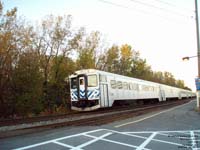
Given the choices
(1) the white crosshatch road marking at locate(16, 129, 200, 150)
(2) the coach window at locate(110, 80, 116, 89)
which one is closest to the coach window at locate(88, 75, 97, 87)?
(2) the coach window at locate(110, 80, 116, 89)

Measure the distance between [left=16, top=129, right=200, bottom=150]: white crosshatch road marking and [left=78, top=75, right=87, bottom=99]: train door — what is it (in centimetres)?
1050

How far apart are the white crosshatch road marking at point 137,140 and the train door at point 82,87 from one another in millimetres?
10501

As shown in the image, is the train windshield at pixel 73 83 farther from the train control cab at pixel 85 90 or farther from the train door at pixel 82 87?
the train door at pixel 82 87

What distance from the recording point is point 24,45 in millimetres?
21406

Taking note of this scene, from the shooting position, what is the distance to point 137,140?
7.29 m

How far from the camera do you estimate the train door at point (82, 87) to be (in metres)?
18.9

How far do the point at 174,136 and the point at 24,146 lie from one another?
4513mm

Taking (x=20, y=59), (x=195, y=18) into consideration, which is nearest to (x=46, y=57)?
(x=20, y=59)

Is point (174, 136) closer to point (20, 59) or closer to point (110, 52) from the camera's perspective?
point (20, 59)

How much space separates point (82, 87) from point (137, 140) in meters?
12.1

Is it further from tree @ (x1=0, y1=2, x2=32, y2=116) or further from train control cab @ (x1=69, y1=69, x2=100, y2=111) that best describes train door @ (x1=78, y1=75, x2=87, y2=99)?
tree @ (x1=0, y1=2, x2=32, y2=116)

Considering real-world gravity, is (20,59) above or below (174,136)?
above

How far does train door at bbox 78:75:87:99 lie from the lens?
18.9 meters

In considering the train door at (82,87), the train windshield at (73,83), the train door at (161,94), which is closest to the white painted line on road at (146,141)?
the train door at (82,87)
